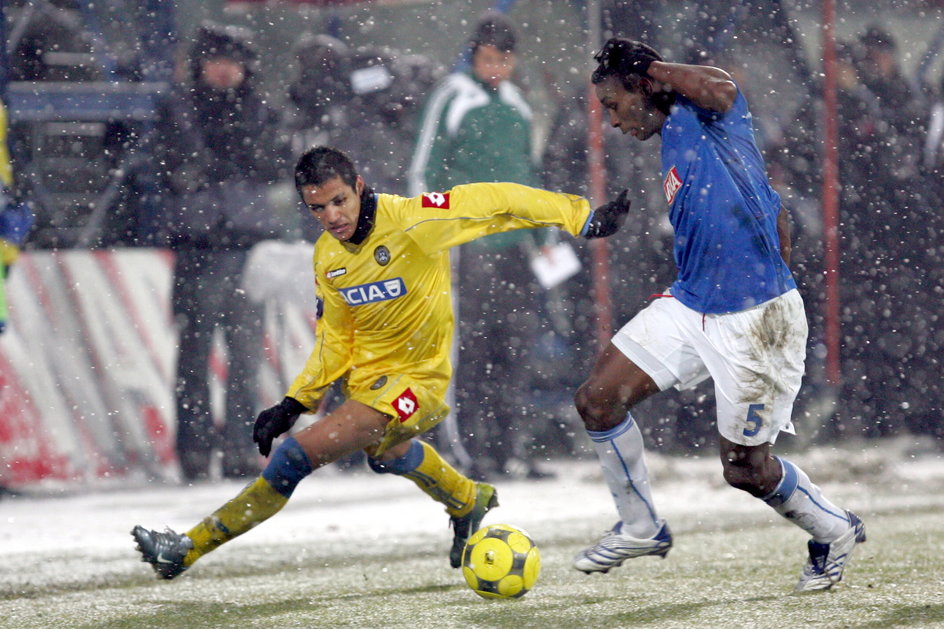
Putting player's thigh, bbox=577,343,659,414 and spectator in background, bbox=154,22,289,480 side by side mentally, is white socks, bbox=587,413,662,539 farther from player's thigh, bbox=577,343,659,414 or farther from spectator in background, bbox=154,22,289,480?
spectator in background, bbox=154,22,289,480

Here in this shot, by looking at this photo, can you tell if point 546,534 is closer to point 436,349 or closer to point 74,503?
point 436,349

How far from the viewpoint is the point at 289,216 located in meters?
9.03

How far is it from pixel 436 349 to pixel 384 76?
3.67m

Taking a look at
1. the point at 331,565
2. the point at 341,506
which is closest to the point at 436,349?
the point at 331,565

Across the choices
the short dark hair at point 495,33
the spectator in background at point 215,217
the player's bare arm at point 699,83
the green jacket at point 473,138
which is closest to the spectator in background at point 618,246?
the green jacket at point 473,138

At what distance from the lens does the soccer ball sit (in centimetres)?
496

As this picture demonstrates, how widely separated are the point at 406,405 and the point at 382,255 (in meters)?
0.56

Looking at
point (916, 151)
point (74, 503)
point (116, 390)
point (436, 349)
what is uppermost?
point (916, 151)

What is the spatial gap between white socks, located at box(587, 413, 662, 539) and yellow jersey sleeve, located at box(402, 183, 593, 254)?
2.58 feet

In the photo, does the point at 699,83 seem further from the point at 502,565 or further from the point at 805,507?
the point at 502,565

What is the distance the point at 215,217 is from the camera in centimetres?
845

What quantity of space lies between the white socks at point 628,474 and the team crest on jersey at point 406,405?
65 cm

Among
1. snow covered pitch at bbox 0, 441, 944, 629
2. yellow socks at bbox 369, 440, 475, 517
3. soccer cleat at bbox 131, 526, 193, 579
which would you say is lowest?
snow covered pitch at bbox 0, 441, 944, 629

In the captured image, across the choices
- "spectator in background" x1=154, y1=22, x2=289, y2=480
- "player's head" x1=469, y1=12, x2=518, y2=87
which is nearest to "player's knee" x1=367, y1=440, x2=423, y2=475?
"spectator in background" x1=154, y1=22, x2=289, y2=480
